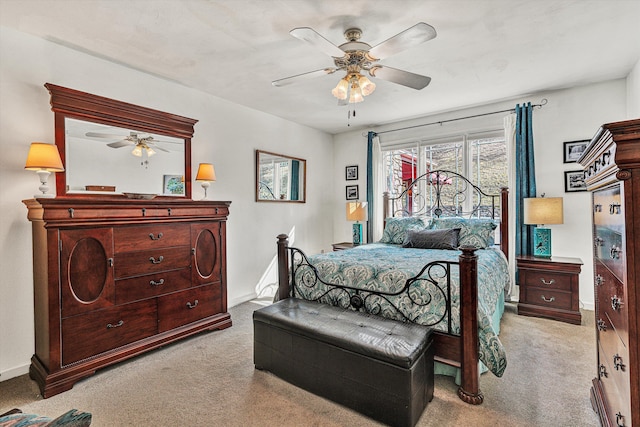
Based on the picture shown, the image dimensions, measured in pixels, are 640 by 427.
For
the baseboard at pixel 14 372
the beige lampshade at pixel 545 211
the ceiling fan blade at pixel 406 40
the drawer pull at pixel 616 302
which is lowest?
the baseboard at pixel 14 372

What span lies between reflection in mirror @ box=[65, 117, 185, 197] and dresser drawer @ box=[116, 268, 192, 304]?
2.95 feet

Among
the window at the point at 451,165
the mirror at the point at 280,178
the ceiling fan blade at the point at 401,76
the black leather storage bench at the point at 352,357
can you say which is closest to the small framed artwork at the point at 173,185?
the mirror at the point at 280,178

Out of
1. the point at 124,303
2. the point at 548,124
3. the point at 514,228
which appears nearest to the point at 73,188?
the point at 124,303

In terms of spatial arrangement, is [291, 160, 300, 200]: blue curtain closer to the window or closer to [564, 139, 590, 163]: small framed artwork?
the window

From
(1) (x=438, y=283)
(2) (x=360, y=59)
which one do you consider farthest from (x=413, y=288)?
(2) (x=360, y=59)

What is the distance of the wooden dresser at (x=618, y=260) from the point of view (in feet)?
3.58

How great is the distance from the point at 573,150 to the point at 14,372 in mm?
5936

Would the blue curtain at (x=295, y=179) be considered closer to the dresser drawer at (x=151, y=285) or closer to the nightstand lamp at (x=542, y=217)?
the dresser drawer at (x=151, y=285)

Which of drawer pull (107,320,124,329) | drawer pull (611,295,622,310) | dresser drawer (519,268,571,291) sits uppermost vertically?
drawer pull (611,295,622,310)

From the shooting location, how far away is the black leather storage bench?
1.73 meters

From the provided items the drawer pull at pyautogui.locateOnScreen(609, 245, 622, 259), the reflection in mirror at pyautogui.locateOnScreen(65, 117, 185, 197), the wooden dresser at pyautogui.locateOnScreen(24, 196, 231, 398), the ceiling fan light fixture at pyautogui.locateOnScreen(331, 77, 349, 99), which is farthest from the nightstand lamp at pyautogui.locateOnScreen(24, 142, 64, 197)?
the drawer pull at pyautogui.locateOnScreen(609, 245, 622, 259)

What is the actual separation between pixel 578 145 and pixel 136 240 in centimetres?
491

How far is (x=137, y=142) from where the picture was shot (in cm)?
310

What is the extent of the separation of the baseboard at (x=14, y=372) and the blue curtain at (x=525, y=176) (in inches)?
200
